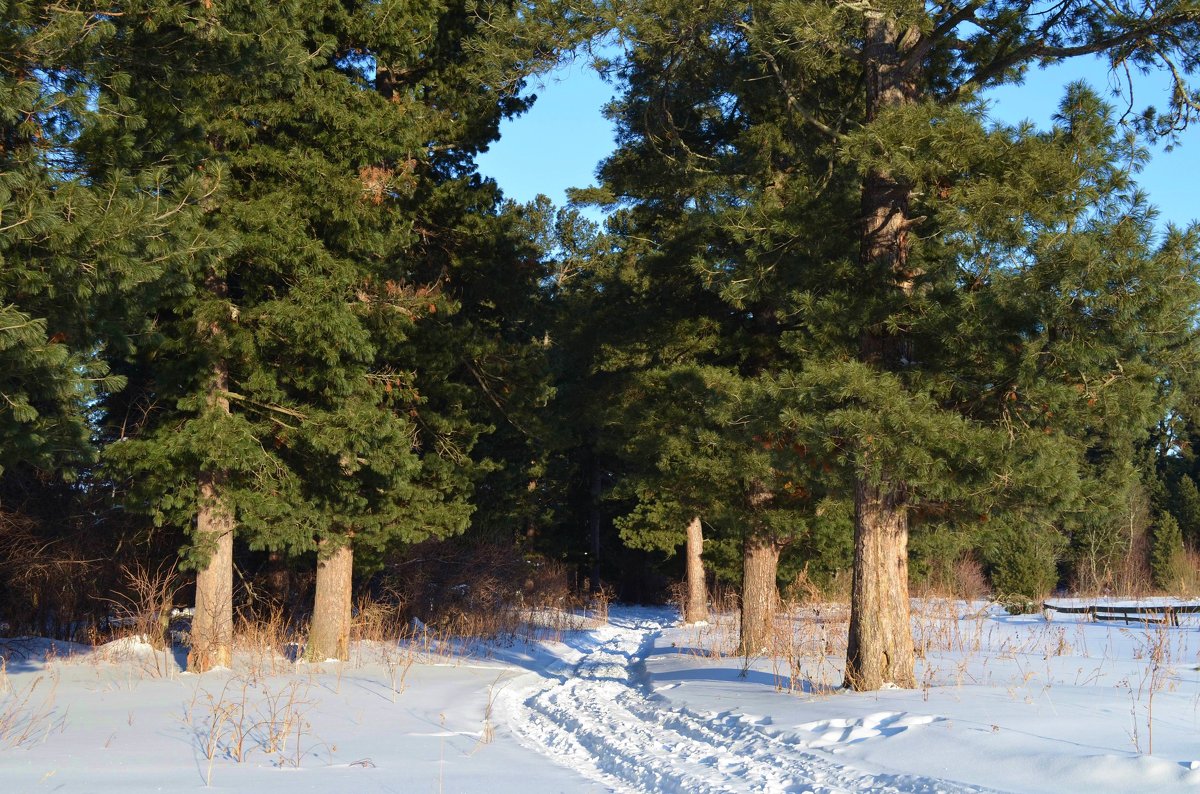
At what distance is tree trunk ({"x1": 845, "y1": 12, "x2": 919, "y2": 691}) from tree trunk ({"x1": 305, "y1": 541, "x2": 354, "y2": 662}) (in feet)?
24.9

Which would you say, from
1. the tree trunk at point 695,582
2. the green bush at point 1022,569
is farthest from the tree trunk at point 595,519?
the green bush at point 1022,569

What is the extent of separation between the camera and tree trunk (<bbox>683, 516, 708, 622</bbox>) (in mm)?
25922

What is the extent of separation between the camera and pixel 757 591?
1530cm

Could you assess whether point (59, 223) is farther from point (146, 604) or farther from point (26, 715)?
point (146, 604)

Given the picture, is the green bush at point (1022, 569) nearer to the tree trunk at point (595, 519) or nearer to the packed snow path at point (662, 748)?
the tree trunk at point (595, 519)

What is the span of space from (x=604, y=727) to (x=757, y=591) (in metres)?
6.57

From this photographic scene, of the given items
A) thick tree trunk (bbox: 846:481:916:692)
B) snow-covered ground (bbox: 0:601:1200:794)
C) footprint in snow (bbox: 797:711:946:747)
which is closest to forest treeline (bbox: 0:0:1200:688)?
thick tree trunk (bbox: 846:481:916:692)

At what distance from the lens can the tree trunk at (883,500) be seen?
972cm

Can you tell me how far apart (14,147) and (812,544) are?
17.3 m

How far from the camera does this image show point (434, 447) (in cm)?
1591

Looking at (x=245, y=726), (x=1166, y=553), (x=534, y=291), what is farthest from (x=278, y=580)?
(x=1166, y=553)

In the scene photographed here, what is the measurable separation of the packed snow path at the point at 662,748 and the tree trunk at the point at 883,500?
1.89 meters

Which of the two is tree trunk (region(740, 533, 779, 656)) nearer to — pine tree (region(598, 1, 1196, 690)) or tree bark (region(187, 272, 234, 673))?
pine tree (region(598, 1, 1196, 690))

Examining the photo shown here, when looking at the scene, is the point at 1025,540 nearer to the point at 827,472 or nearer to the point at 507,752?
the point at 827,472
